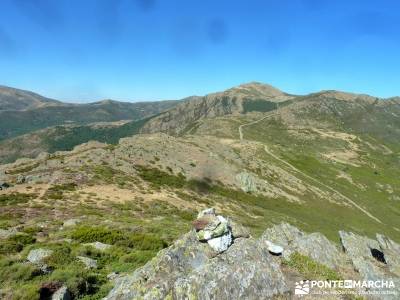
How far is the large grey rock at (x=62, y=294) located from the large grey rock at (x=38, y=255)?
506 centimetres

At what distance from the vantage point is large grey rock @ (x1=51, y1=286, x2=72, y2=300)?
55.2 ft

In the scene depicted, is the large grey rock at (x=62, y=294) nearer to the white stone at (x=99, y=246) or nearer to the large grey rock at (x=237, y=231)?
the large grey rock at (x=237, y=231)

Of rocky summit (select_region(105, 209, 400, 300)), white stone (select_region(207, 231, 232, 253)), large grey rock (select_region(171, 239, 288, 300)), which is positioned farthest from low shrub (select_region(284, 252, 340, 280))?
white stone (select_region(207, 231, 232, 253))

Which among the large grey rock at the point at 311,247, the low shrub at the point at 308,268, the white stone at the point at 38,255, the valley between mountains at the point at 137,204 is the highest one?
the low shrub at the point at 308,268

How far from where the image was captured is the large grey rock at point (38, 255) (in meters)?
22.1

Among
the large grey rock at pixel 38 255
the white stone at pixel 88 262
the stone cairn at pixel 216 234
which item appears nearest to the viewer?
the stone cairn at pixel 216 234

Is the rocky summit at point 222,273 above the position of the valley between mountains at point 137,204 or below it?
above

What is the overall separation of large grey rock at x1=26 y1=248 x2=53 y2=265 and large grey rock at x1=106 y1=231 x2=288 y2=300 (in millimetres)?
8404

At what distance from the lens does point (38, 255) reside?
75.4 feet

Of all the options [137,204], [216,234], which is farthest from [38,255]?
[137,204]

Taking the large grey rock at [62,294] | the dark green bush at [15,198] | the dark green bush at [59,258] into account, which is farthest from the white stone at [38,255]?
the dark green bush at [15,198]

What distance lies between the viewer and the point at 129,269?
22594mm

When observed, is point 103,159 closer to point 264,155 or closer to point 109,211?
point 109,211

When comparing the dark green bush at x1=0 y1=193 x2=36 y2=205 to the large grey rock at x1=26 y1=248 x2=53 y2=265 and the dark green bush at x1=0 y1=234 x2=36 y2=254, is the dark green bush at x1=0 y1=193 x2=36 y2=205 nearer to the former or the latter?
the dark green bush at x1=0 y1=234 x2=36 y2=254
